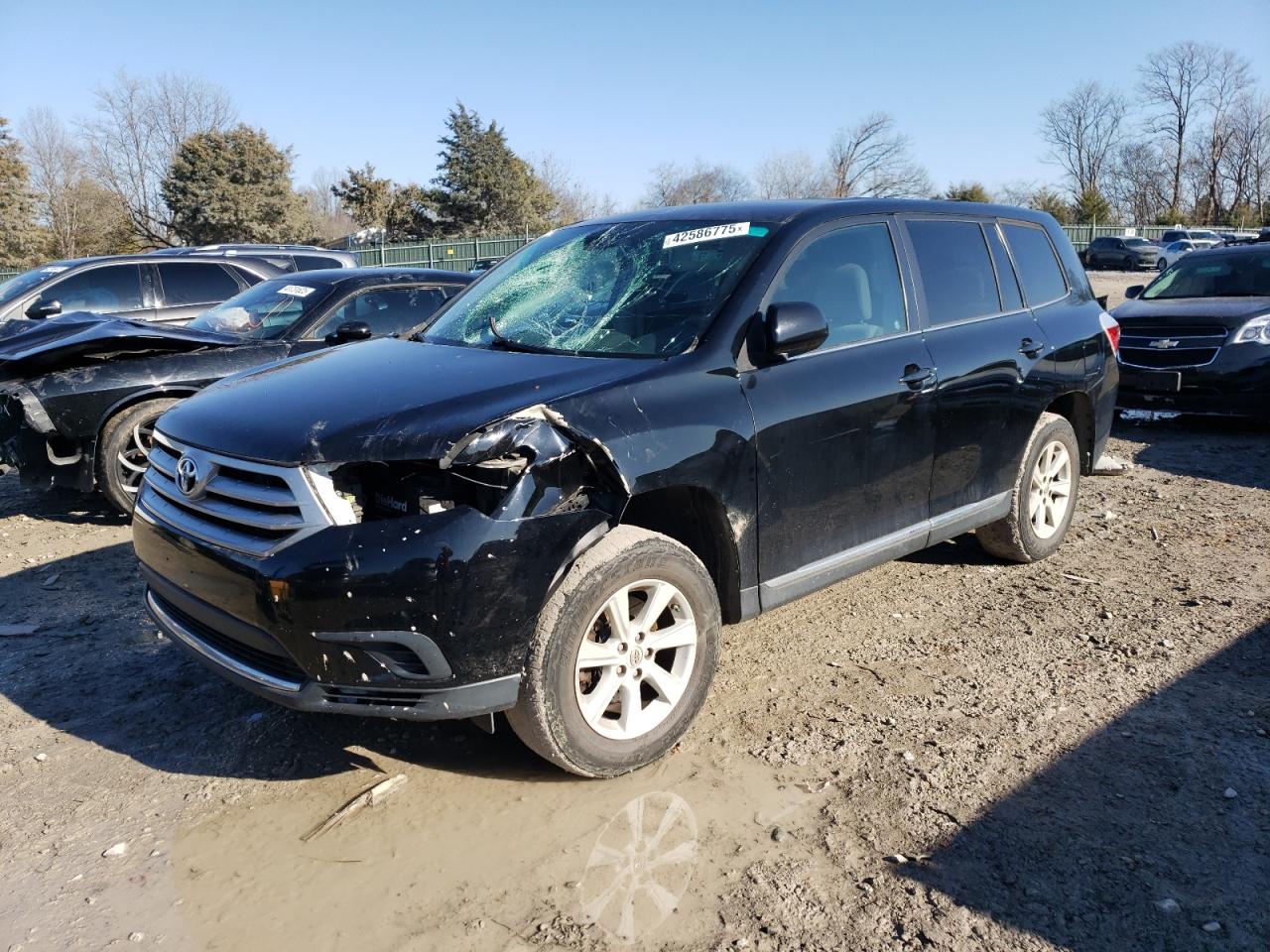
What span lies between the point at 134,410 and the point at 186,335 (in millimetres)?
621

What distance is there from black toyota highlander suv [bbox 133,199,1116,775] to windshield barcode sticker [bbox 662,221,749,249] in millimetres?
13

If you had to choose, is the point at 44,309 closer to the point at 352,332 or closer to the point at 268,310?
the point at 268,310

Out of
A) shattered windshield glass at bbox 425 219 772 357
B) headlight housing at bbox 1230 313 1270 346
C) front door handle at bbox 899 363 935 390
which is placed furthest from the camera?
headlight housing at bbox 1230 313 1270 346

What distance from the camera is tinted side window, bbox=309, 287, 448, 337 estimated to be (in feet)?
22.8

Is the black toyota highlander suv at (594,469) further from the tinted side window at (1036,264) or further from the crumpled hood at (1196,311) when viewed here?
the crumpled hood at (1196,311)

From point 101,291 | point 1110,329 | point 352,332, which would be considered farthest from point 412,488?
point 101,291

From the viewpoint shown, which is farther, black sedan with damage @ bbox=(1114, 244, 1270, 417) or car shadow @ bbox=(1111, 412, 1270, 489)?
black sedan with damage @ bbox=(1114, 244, 1270, 417)

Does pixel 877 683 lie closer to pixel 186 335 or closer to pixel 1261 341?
pixel 186 335

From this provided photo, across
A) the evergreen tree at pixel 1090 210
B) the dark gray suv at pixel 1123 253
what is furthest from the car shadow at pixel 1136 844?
the evergreen tree at pixel 1090 210

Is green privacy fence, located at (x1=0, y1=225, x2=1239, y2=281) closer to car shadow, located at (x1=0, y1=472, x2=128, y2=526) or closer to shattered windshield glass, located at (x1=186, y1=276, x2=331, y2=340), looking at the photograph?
shattered windshield glass, located at (x1=186, y1=276, x2=331, y2=340)

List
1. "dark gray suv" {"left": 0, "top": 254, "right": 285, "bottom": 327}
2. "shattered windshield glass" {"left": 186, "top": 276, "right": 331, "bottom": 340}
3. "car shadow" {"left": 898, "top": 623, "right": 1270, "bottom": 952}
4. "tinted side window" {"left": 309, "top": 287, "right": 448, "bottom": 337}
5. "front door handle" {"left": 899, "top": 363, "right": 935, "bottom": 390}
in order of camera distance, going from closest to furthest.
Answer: "car shadow" {"left": 898, "top": 623, "right": 1270, "bottom": 952} < "front door handle" {"left": 899, "top": 363, "right": 935, "bottom": 390} < "shattered windshield glass" {"left": 186, "top": 276, "right": 331, "bottom": 340} < "tinted side window" {"left": 309, "top": 287, "right": 448, "bottom": 337} < "dark gray suv" {"left": 0, "top": 254, "right": 285, "bottom": 327}

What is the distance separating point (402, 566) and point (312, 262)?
8.40 m

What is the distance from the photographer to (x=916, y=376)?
405 cm

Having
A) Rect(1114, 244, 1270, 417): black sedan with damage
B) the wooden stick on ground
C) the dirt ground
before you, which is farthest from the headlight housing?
the wooden stick on ground
